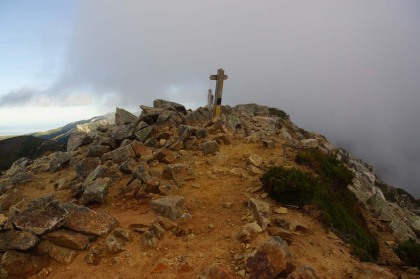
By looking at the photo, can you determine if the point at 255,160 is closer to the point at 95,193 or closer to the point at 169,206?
the point at 169,206

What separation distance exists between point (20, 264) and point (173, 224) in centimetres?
403

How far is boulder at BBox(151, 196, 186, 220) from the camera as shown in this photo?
9883 mm

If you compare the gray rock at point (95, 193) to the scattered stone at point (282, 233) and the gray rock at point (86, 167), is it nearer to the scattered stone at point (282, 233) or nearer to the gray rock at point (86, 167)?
the gray rock at point (86, 167)

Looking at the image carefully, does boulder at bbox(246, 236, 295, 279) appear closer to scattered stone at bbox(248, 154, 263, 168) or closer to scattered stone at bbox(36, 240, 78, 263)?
scattered stone at bbox(36, 240, 78, 263)

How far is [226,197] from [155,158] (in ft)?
16.0

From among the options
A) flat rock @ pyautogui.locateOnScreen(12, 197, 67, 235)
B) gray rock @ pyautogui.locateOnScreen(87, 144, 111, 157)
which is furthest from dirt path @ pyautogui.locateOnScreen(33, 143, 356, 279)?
gray rock @ pyautogui.locateOnScreen(87, 144, 111, 157)

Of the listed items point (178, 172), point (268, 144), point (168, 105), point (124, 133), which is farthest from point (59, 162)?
point (268, 144)

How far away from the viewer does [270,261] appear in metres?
7.16

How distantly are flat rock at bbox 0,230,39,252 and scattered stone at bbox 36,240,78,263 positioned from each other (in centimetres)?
23

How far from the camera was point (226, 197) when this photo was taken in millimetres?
11484

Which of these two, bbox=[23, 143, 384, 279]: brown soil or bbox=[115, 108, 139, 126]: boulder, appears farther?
bbox=[115, 108, 139, 126]: boulder

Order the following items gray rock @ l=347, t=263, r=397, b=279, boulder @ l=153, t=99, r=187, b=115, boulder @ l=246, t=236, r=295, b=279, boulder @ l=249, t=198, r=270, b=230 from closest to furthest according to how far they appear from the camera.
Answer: boulder @ l=246, t=236, r=295, b=279 < gray rock @ l=347, t=263, r=397, b=279 < boulder @ l=249, t=198, r=270, b=230 < boulder @ l=153, t=99, r=187, b=115

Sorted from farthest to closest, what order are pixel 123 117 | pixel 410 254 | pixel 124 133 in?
pixel 123 117 → pixel 124 133 → pixel 410 254

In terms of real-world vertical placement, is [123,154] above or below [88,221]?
above
